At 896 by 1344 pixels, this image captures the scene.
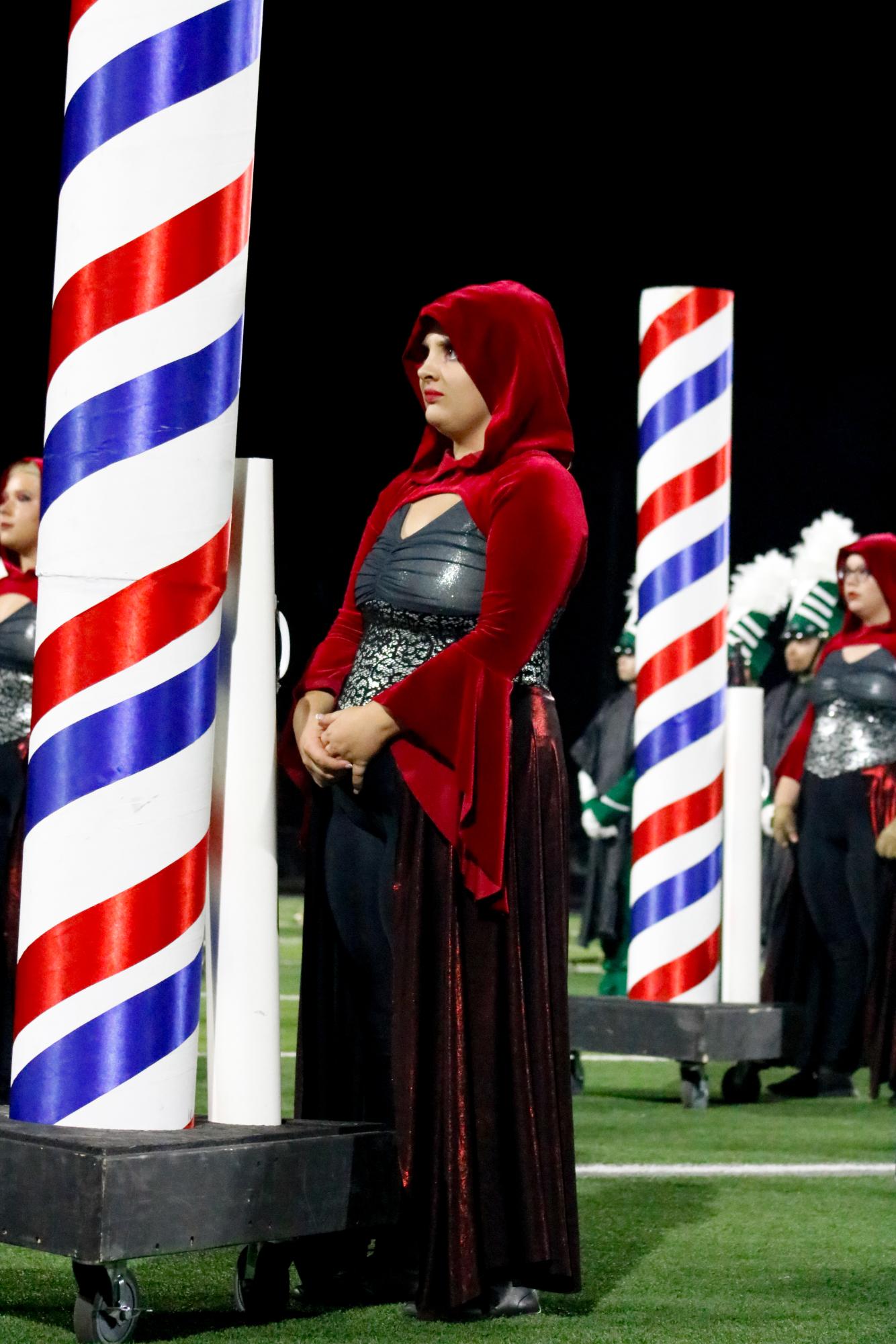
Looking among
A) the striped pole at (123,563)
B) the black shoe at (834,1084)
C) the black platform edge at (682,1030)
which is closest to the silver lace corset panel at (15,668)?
the black platform edge at (682,1030)

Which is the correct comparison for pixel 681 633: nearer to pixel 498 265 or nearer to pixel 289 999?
pixel 289 999

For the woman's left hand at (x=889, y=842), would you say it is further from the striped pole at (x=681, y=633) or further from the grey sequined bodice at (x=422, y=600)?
the grey sequined bodice at (x=422, y=600)

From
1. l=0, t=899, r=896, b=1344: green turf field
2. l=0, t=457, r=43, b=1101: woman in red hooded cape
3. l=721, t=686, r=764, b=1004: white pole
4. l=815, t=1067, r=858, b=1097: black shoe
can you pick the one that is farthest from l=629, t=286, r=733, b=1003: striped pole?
l=0, t=457, r=43, b=1101: woman in red hooded cape

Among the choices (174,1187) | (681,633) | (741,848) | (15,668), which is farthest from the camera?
(741,848)

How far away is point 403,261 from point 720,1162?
30.1ft

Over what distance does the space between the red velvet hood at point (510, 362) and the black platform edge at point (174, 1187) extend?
105 cm

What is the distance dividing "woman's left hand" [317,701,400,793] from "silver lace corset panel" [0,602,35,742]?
2.18 m

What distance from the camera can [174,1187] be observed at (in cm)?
283

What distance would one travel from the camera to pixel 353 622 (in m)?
3.51

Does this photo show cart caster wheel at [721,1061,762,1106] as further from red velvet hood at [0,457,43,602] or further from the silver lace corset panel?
red velvet hood at [0,457,43,602]

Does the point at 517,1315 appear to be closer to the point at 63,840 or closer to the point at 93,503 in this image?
the point at 63,840

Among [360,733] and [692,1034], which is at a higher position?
[360,733]

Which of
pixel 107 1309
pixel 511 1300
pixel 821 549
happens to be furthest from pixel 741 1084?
pixel 821 549

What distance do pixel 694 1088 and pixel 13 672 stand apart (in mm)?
2249
